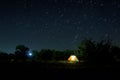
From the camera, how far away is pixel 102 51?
22.9 metres

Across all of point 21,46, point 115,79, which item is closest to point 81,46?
point 21,46

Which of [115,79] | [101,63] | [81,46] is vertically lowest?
[115,79]

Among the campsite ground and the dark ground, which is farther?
the campsite ground

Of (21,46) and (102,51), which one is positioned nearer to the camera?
(102,51)

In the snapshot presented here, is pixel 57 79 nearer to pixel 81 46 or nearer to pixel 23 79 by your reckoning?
pixel 23 79

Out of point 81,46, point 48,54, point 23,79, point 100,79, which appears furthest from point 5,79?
point 48,54

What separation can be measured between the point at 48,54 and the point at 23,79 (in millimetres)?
32889

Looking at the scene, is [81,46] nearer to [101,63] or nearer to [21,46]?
[101,63]

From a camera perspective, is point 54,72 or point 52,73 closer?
point 52,73

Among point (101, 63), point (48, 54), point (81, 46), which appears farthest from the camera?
point (48, 54)

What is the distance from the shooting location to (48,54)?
4253 centimetres

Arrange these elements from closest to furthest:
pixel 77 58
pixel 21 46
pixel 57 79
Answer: pixel 57 79, pixel 77 58, pixel 21 46

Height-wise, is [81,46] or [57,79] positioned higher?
[81,46]

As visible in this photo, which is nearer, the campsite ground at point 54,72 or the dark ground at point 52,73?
the dark ground at point 52,73
